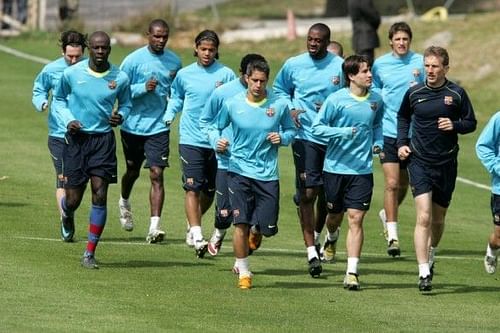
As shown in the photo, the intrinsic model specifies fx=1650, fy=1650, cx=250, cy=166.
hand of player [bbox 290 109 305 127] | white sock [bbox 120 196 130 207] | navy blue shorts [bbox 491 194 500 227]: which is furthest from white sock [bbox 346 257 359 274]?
white sock [bbox 120 196 130 207]

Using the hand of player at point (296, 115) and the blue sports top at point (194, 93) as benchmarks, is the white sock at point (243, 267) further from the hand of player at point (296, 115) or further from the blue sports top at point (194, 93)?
the blue sports top at point (194, 93)

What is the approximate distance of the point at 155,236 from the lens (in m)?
19.2

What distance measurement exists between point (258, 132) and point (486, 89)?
69.4ft

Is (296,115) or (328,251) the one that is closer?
(296,115)

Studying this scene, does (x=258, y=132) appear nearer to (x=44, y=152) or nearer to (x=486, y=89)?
(x=44, y=152)

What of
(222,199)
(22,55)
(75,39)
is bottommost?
(22,55)

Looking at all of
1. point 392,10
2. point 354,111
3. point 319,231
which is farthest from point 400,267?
point 392,10

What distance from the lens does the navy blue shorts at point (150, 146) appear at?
63.8 feet

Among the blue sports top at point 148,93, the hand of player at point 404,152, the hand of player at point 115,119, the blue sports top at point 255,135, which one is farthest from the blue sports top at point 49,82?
the hand of player at point 404,152

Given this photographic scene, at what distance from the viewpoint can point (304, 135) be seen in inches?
715

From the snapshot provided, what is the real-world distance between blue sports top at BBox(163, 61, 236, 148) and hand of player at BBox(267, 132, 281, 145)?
2.43 m

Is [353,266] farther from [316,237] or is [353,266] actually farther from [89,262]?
[89,262]

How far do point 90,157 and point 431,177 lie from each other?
139 inches

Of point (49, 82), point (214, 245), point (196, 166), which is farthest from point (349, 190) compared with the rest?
point (49, 82)
